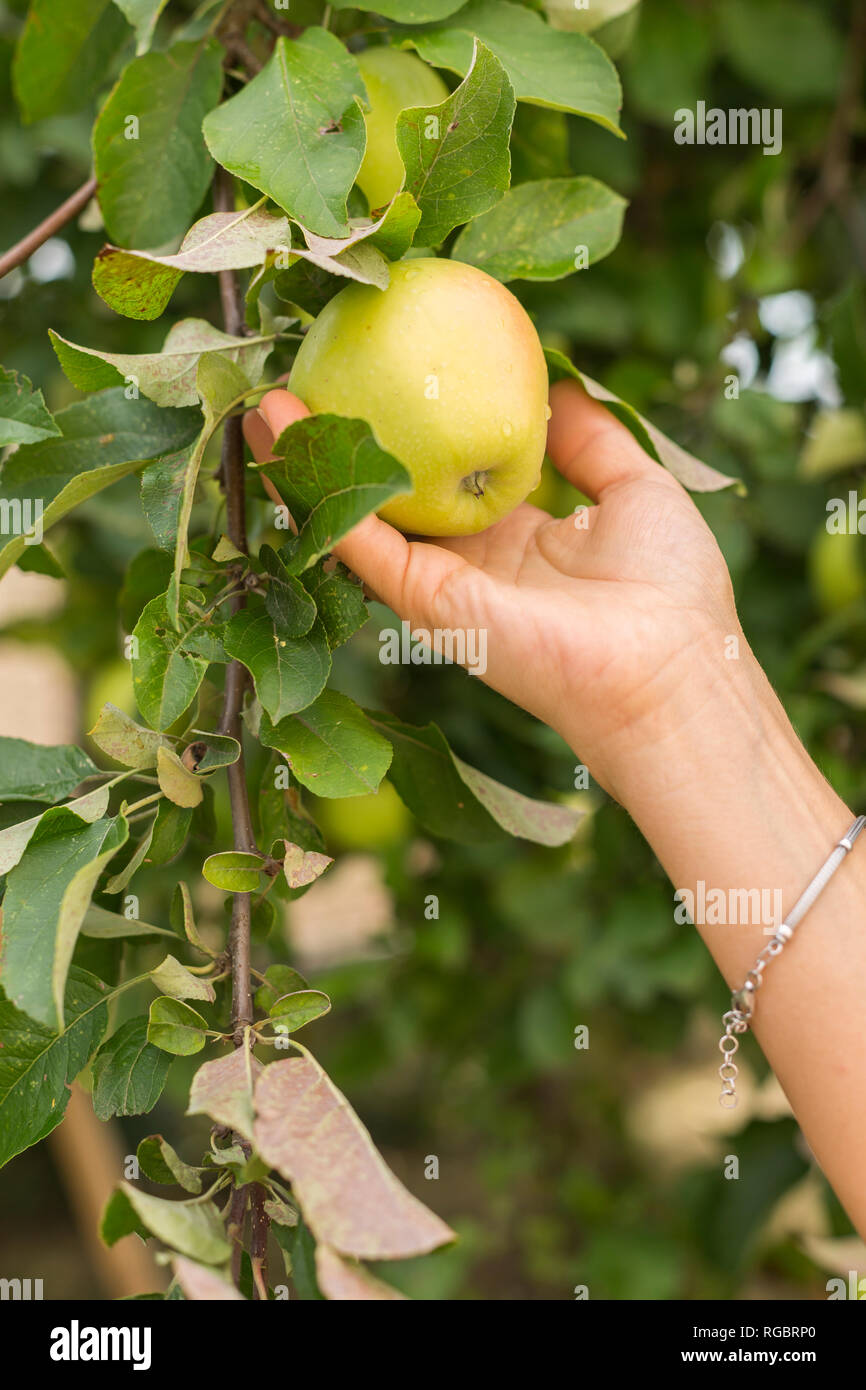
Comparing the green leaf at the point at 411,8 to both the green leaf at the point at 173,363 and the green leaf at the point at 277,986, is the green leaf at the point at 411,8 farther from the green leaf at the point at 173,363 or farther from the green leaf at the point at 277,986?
the green leaf at the point at 277,986

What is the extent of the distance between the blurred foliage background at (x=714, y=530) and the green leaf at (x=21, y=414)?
31 cm

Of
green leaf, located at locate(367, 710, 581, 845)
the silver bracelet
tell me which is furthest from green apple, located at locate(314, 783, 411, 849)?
the silver bracelet

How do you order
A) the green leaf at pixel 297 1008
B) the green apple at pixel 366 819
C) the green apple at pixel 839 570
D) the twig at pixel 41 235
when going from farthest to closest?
1. the green apple at pixel 366 819
2. the green apple at pixel 839 570
3. the twig at pixel 41 235
4. the green leaf at pixel 297 1008

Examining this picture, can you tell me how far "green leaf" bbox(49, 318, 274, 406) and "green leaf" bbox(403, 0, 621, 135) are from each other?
174 mm

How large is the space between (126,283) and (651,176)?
82cm

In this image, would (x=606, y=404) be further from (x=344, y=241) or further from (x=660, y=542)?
(x=344, y=241)

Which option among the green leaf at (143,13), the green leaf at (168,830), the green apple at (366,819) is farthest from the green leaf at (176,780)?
the green apple at (366,819)

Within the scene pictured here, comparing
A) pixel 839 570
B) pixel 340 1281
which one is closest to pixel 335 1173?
pixel 340 1281

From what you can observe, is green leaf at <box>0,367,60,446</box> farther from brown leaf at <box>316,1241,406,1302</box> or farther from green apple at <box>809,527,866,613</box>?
green apple at <box>809,527,866,613</box>

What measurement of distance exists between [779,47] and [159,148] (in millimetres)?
675

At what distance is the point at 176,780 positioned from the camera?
0.48m

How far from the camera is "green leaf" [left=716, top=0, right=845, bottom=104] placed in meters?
1.00

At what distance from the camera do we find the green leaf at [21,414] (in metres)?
0.51

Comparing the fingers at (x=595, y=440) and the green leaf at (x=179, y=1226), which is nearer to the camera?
the green leaf at (x=179, y=1226)
